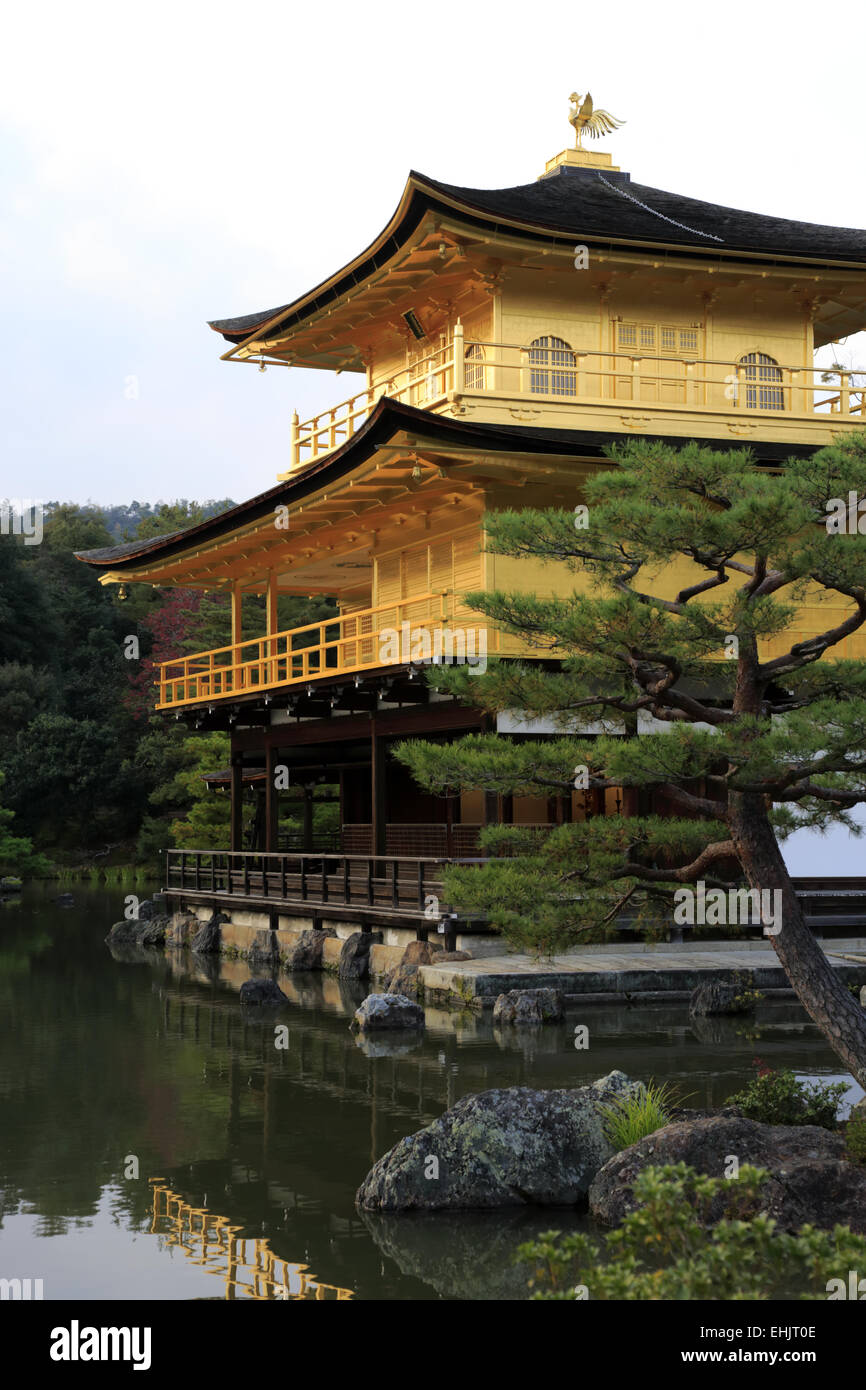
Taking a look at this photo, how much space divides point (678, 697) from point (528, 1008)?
286 inches

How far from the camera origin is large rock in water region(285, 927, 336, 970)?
23.7 metres

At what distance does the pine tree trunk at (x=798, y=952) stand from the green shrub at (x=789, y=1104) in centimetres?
69

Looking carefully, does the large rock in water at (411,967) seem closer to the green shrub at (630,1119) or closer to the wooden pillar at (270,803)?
the green shrub at (630,1119)

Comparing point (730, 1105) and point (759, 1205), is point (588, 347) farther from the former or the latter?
point (759, 1205)

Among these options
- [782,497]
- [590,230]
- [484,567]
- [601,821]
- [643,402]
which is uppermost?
[590,230]

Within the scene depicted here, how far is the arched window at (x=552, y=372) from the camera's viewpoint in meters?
23.7

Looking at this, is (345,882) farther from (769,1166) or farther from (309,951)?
(769,1166)

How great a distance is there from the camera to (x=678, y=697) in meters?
10.2

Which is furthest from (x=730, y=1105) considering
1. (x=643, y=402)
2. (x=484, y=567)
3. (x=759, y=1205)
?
(x=643, y=402)

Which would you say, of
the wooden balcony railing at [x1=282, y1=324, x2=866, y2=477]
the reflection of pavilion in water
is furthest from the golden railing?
the reflection of pavilion in water

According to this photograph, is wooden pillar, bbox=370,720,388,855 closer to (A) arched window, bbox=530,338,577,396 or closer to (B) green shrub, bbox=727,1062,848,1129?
(A) arched window, bbox=530,338,577,396
